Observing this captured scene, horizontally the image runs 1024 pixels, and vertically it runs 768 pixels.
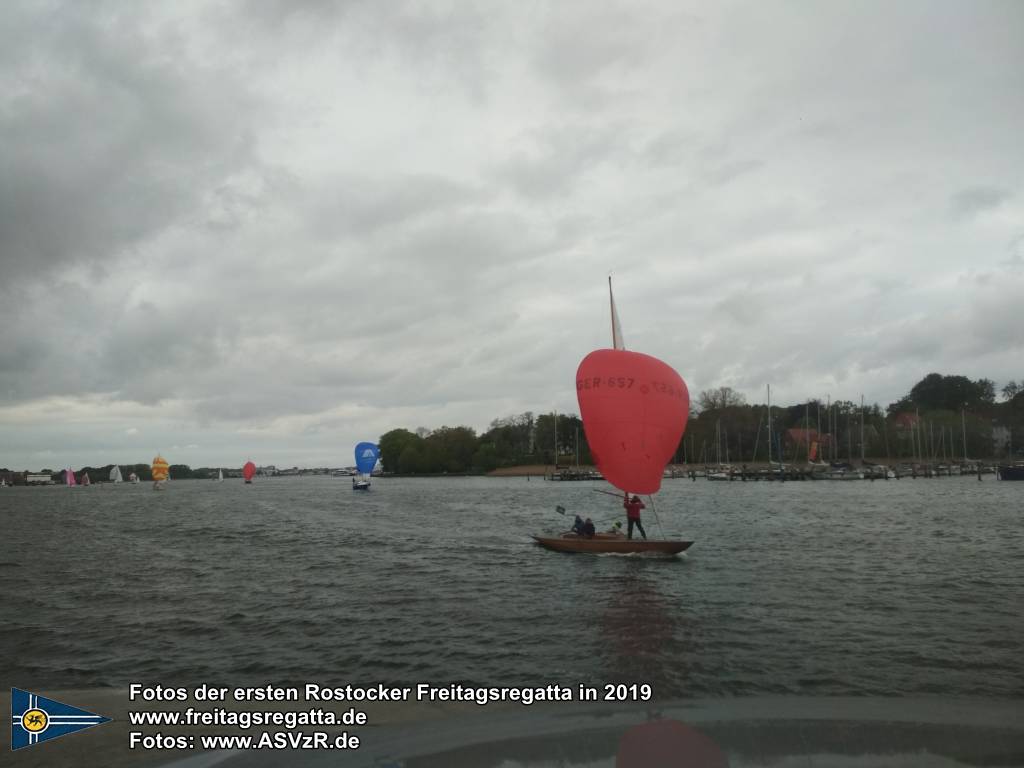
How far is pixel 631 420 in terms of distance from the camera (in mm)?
25234

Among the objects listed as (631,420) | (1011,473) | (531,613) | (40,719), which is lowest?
(1011,473)

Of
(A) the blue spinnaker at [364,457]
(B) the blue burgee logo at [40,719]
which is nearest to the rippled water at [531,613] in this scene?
(B) the blue burgee logo at [40,719]

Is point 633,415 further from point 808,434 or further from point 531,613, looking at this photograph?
point 808,434

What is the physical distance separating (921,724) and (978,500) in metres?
61.4

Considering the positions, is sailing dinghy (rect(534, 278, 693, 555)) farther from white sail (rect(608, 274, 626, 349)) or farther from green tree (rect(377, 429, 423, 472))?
green tree (rect(377, 429, 423, 472))

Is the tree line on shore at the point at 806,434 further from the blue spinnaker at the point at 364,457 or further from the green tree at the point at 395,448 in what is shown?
the blue spinnaker at the point at 364,457

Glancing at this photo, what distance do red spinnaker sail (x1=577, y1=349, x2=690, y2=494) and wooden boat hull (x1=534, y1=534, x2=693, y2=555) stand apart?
6.06 ft

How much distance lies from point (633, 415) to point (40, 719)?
2090 cm

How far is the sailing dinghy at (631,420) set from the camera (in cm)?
2525

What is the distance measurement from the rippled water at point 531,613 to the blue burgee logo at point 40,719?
16.1 feet

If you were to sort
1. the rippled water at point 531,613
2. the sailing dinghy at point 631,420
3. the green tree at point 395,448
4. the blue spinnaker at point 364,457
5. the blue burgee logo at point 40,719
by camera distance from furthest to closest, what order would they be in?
the green tree at point 395,448, the blue spinnaker at point 364,457, the sailing dinghy at point 631,420, the rippled water at point 531,613, the blue burgee logo at point 40,719

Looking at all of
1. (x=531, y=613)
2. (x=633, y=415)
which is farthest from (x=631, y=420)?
(x=531, y=613)

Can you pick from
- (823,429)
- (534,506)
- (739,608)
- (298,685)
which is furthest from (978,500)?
(823,429)

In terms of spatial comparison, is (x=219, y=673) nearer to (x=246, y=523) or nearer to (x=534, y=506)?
(x=246, y=523)
